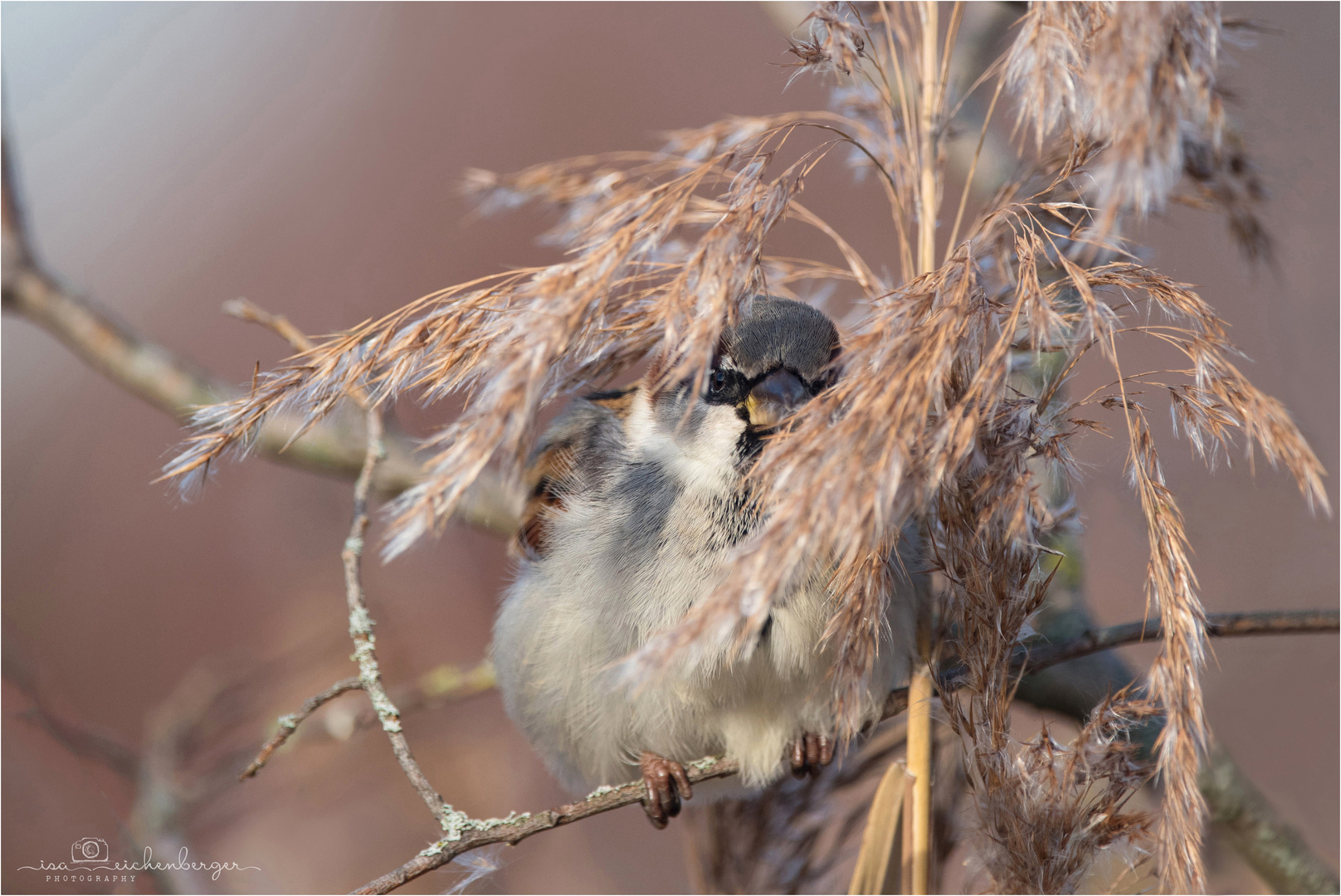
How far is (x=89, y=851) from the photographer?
5.66 feet

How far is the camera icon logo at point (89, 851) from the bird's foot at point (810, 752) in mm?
1426

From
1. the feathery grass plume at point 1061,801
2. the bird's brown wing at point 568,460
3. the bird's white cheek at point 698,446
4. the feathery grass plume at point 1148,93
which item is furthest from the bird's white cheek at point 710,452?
the feathery grass plume at point 1148,93

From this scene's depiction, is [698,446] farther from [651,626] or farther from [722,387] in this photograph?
[651,626]

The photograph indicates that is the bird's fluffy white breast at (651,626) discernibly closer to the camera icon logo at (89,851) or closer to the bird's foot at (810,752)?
the bird's foot at (810,752)

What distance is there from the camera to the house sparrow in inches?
49.9

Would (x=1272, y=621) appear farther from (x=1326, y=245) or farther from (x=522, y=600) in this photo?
(x=1326, y=245)

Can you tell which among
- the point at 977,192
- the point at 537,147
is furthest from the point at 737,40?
the point at 977,192

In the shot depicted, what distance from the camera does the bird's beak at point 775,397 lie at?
49.8 inches

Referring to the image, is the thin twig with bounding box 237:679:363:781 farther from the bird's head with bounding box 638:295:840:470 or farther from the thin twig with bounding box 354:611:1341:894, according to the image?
the bird's head with bounding box 638:295:840:470

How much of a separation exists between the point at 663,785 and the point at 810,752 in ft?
0.86

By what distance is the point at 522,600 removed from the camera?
1.52 meters

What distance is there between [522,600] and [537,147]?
1696 millimetres

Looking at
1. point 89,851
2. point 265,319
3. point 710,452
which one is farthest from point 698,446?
point 89,851

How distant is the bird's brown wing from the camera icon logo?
1079 mm
